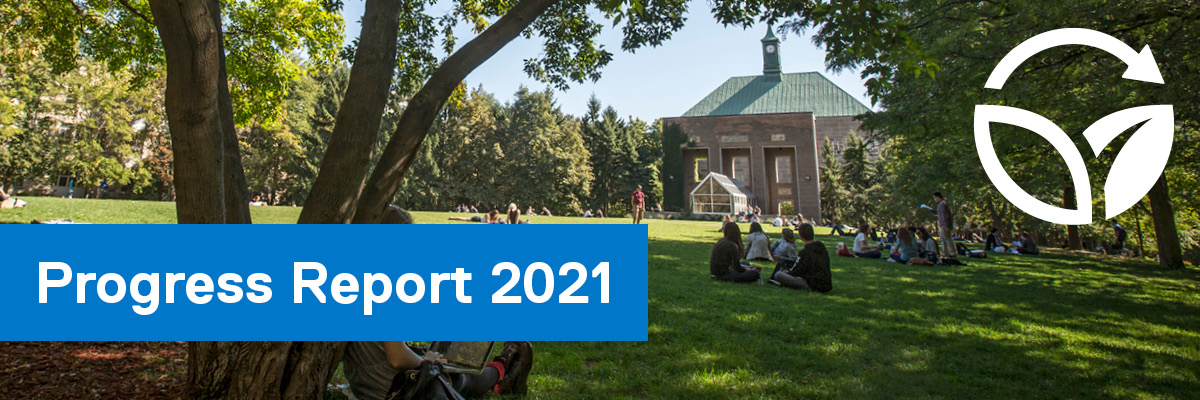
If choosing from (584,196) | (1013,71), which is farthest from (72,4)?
(584,196)

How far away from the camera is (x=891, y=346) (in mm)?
5648

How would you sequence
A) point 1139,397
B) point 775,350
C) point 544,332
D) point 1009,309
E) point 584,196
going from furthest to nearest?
point 584,196 < point 1009,309 < point 775,350 < point 1139,397 < point 544,332

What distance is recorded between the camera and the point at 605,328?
3.61 metres

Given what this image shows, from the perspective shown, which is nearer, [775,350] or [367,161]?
[367,161]

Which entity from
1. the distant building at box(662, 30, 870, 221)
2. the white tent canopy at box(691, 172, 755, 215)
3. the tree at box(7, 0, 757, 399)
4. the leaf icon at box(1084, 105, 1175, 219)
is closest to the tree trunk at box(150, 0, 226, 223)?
the tree at box(7, 0, 757, 399)

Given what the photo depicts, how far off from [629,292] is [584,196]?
6094 cm

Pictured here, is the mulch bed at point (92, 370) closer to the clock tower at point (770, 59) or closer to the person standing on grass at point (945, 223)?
the person standing on grass at point (945, 223)

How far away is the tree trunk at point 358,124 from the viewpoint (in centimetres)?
375

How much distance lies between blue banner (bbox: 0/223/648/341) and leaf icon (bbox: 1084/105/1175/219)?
11300 mm

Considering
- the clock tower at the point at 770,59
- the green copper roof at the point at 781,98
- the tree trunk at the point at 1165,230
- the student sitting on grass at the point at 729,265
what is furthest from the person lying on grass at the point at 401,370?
the clock tower at the point at 770,59

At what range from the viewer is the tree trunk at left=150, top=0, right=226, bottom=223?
3.27 metres

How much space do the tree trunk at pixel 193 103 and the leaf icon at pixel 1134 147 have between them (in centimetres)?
1279

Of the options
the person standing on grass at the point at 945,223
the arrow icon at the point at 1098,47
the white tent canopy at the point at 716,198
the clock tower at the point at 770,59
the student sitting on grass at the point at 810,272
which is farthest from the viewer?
the clock tower at the point at 770,59

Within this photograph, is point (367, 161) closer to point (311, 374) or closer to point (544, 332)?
point (311, 374)
